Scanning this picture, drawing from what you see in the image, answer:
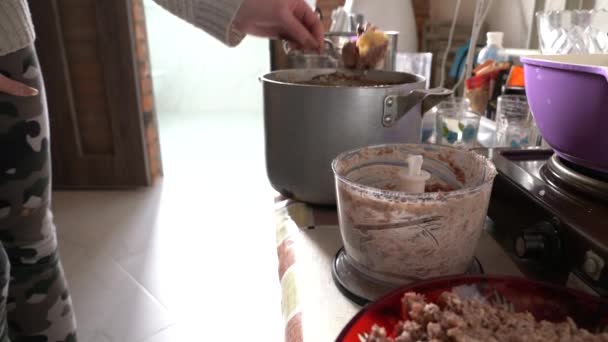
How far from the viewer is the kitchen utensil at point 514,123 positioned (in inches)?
31.2

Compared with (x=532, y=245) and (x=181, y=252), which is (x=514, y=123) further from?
(x=181, y=252)

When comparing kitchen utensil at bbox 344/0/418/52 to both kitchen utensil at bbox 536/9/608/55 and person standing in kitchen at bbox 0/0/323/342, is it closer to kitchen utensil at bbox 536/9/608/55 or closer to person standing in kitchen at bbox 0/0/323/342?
kitchen utensil at bbox 536/9/608/55

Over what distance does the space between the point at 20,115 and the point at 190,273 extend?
3.12 ft

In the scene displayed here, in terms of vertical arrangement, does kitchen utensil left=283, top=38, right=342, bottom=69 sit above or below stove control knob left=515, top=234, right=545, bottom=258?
above

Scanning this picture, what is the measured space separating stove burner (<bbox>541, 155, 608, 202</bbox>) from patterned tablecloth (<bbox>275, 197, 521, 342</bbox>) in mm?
96

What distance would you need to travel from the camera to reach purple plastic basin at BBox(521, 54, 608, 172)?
1.33ft

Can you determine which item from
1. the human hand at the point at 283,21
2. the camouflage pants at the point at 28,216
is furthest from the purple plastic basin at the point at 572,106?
the camouflage pants at the point at 28,216

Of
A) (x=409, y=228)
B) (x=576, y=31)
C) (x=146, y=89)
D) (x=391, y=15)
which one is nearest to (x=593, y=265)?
(x=409, y=228)

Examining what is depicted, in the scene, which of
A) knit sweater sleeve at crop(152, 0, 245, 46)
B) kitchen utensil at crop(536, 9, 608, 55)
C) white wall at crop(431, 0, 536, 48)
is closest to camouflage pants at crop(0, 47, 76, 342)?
knit sweater sleeve at crop(152, 0, 245, 46)

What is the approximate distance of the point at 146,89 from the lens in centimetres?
211

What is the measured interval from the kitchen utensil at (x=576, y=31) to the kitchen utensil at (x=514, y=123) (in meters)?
0.12

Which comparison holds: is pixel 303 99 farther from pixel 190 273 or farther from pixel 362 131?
pixel 190 273

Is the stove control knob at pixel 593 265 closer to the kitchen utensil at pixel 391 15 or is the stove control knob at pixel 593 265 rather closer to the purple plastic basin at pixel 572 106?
the purple plastic basin at pixel 572 106

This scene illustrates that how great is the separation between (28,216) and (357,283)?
1.72ft
